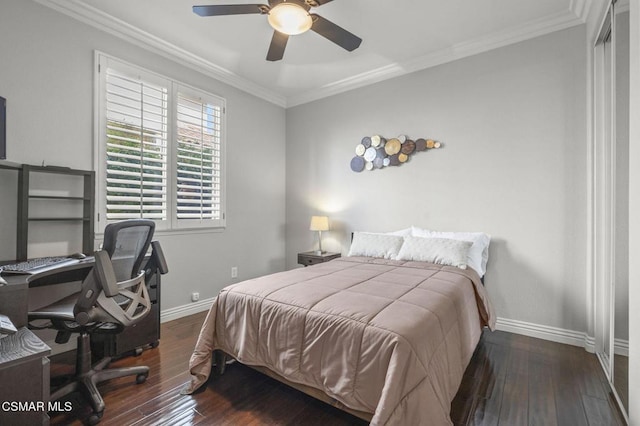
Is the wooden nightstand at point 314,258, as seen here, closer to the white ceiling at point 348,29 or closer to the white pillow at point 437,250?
the white pillow at point 437,250

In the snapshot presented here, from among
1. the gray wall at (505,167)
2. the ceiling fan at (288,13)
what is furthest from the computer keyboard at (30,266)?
the gray wall at (505,167)

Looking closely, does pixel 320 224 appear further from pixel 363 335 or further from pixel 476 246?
pixel 363 335

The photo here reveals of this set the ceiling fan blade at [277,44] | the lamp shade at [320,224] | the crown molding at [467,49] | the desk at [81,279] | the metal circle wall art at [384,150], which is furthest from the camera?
the lamp shade at [320,224]

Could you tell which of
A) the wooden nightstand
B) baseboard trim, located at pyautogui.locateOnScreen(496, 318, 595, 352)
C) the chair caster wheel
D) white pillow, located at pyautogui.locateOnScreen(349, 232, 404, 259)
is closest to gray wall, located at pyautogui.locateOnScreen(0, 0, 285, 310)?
the wooden nightstand

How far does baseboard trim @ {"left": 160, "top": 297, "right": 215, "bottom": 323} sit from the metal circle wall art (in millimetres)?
2460

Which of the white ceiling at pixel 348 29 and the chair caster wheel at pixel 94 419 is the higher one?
the white ceiling at pixel 348 29

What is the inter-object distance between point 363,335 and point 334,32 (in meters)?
2.07

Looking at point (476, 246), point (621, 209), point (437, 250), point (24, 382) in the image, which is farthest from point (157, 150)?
point (621, 209)

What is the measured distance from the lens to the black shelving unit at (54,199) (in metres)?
2.19

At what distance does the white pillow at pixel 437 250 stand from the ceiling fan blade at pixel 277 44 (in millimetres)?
2112

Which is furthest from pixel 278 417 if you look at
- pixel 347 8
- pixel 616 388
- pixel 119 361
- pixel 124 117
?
pixel 347 8

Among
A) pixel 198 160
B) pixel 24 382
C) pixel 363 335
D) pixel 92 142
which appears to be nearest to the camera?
pixel 24 382

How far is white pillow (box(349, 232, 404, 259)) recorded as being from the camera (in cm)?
320

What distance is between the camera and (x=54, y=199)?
2.42 metres
